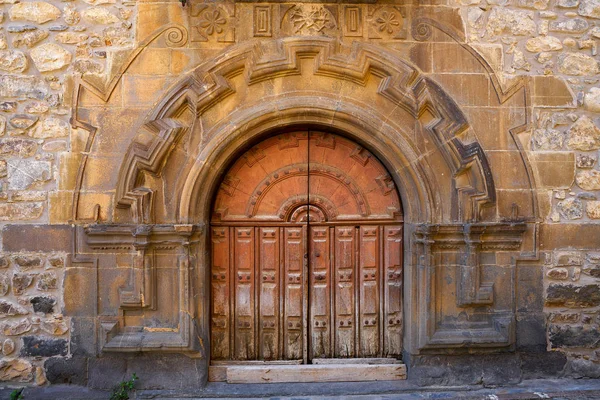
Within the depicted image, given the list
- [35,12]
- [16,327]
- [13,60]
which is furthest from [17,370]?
[35,12]

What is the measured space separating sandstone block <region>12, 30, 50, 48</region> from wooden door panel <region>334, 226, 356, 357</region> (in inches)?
118

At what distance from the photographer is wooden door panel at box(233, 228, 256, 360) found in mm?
4316

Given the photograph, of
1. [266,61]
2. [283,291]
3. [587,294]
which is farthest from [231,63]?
[587,294]

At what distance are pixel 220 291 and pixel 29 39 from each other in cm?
265

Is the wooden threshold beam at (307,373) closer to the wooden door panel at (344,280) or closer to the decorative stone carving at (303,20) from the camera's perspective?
the wooden door panel at (344,280)

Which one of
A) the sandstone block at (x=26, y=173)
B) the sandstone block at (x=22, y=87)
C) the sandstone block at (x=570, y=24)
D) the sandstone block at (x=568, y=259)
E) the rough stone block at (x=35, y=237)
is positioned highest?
the sandstone block at (x=570, y=24)

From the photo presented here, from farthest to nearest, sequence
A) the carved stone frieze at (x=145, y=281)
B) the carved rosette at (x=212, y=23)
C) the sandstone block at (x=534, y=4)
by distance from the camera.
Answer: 1. the sandstone block at (x=534, y=4)
2. the carved rosette at (x=212, y=23)
3. the carved stone frieze at (x=145, y=281)

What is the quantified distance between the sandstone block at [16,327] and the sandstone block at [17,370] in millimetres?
224

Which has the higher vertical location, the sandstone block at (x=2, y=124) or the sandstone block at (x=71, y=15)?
the sandstone block at (x=71, y=15)

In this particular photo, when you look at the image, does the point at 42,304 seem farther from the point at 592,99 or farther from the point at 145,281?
the point at 592,99

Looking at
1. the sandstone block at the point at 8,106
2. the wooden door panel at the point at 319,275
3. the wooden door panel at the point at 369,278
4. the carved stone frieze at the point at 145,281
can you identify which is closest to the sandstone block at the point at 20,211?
the carved stone frieze at the point at 145,281

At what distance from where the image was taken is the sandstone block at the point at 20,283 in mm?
3939

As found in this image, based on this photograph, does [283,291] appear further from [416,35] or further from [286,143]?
[416,35]

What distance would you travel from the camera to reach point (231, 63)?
3.97 meters
